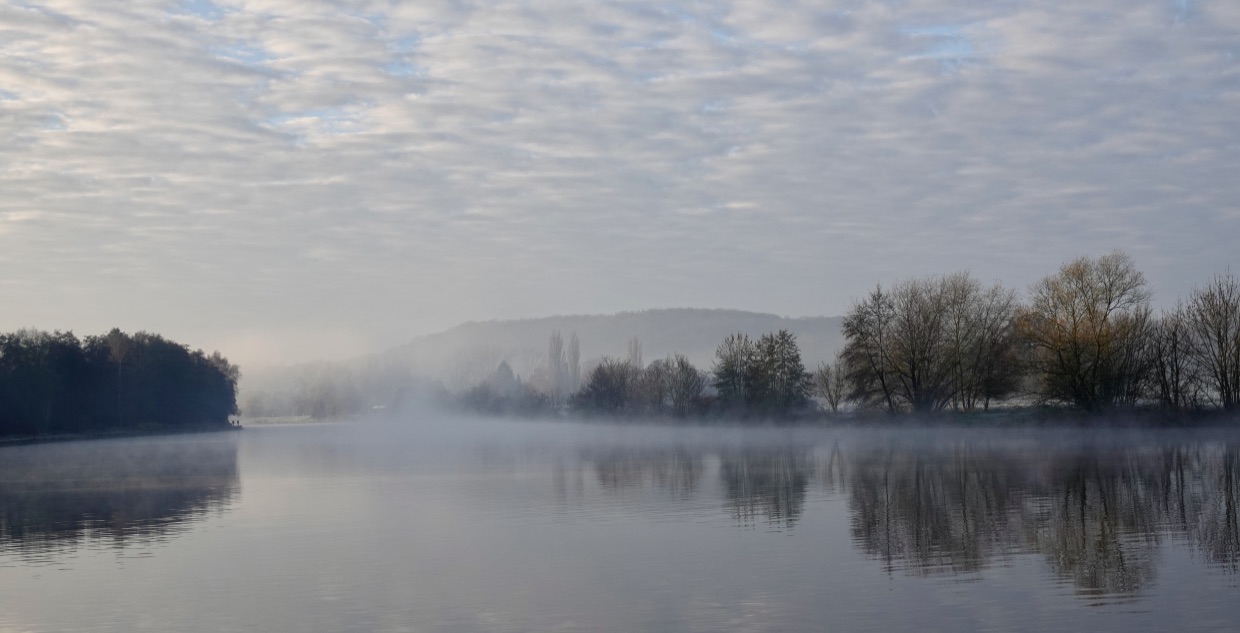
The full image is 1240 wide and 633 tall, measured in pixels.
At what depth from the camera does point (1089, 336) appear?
69500mm

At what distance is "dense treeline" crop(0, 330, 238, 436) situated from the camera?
10712 cm

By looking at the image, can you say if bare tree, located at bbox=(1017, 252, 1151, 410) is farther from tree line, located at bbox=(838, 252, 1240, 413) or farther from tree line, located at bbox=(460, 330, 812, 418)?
tree line, located at bbox=(460, 330, 812, 418)

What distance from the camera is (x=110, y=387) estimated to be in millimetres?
134875

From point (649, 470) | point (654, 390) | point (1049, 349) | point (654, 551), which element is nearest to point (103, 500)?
point (649, 470)

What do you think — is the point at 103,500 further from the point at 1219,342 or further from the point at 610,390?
the point at 610,390

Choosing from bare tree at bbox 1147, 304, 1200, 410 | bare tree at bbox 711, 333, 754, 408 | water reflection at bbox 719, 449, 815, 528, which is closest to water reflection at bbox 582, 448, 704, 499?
water reflection at bbox 719, 449, 815, 528

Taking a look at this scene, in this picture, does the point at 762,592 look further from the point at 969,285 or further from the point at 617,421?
the point at 617,421

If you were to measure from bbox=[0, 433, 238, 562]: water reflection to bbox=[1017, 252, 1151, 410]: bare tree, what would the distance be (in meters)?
45.7

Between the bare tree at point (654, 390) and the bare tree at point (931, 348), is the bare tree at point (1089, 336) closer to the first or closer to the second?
the bare tree at point (931, 348)

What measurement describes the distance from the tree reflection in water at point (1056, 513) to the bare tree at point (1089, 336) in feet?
85.6

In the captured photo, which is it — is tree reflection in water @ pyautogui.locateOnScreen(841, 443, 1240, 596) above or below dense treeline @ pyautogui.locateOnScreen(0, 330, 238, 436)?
below

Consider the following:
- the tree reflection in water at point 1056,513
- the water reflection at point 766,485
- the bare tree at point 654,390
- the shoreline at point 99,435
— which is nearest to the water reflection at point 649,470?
the water reflection at point 766,485

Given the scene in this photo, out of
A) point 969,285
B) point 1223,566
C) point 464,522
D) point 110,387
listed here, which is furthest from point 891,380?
point 110,387

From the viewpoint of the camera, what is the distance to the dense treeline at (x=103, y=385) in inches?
4218
